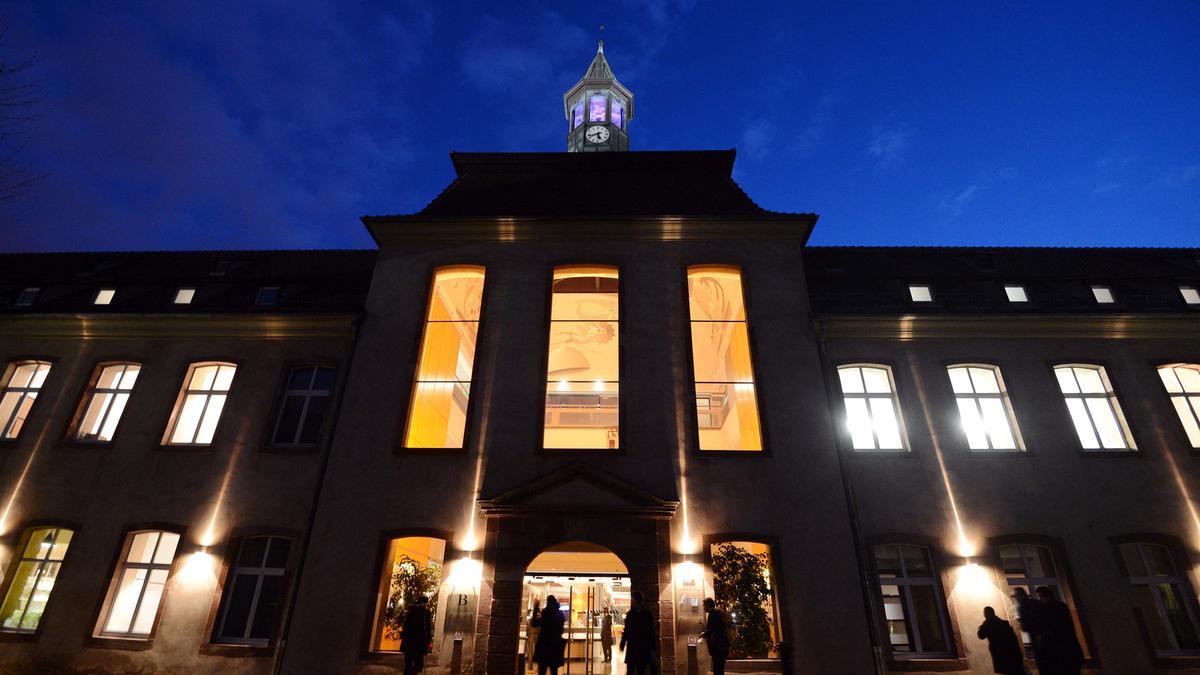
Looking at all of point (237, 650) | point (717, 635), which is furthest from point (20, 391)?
point (717, 635)

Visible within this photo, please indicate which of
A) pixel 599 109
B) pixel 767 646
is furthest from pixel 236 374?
pixel 599 109

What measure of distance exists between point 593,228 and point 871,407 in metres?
7.64

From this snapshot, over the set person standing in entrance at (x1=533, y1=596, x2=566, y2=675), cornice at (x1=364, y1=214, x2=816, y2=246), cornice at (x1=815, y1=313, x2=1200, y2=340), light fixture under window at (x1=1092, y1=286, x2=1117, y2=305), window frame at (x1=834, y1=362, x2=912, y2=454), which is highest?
cornice at (x1=364, y1=214, x2=816, y2=246)

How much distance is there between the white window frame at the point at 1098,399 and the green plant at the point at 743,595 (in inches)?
308

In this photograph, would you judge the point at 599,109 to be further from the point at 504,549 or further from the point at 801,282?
the point at 504,549

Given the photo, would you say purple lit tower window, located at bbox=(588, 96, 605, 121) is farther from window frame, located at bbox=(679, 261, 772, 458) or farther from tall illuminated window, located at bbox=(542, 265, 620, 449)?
window frame, located at bbox=(679, 261, 772, 458)

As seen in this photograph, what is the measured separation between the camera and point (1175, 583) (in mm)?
10664

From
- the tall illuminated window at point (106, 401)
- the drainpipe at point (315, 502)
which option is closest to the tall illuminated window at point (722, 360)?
the drainpipe at point (315, 502)

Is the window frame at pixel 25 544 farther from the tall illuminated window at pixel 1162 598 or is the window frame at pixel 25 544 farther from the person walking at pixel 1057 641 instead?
the tall illuminated window at pixel 1162 598

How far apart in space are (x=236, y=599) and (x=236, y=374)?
516cm

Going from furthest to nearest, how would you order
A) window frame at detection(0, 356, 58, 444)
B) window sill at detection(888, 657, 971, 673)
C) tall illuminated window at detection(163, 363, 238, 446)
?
1. window frame at detection(0, 356, 58, 444)
2. tall illuminated window at detection(163, 363, 238, 446)
3. window sill at detection(888, 657, 971, 673)

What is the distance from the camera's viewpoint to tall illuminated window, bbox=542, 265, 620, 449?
16.3 metres

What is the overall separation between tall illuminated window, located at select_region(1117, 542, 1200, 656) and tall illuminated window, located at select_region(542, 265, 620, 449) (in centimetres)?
1143

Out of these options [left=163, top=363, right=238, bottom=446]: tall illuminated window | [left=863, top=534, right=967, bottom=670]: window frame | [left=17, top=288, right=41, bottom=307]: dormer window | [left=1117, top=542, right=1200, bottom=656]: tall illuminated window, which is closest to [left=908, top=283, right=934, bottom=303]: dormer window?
[left=863, top=534, right=967, bottom=670]: window frame
